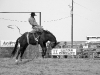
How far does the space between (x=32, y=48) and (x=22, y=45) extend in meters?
10.4

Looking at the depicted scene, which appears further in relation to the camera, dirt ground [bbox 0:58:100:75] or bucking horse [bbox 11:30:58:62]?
bucking horse [bbox 11:30:58:62]

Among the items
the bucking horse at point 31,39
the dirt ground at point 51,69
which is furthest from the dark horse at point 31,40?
the dirt ground at point 51,69

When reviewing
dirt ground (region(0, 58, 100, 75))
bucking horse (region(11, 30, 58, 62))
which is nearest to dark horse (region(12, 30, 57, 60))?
bucking horse (region(11, 30, 58, 62))

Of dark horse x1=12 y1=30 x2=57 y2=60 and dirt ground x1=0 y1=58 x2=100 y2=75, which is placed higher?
dark horse x1=12 y1=30 x2=57 y2=60

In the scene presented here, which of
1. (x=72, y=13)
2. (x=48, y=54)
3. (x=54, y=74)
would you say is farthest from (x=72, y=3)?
(x=54, y=74)

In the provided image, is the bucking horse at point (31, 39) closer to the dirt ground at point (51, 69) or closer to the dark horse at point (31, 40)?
the dark horse at point (31, 40)

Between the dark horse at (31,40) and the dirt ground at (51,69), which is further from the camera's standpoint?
the dark horse at (31,40)

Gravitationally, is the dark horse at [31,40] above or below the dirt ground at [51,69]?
above

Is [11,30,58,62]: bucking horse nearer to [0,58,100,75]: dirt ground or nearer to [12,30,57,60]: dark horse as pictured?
[12,30,57,60]: dark horse

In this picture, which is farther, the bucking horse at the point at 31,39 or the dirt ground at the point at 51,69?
the bucking horse at the point at 31,39

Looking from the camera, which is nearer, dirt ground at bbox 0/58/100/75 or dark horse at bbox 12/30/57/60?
dirt ground at bbox 0/58/100/75

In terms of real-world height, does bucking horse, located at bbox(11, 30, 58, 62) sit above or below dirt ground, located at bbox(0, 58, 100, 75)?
above

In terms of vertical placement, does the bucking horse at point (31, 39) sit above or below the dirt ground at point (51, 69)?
above

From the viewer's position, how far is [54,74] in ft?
27.5
